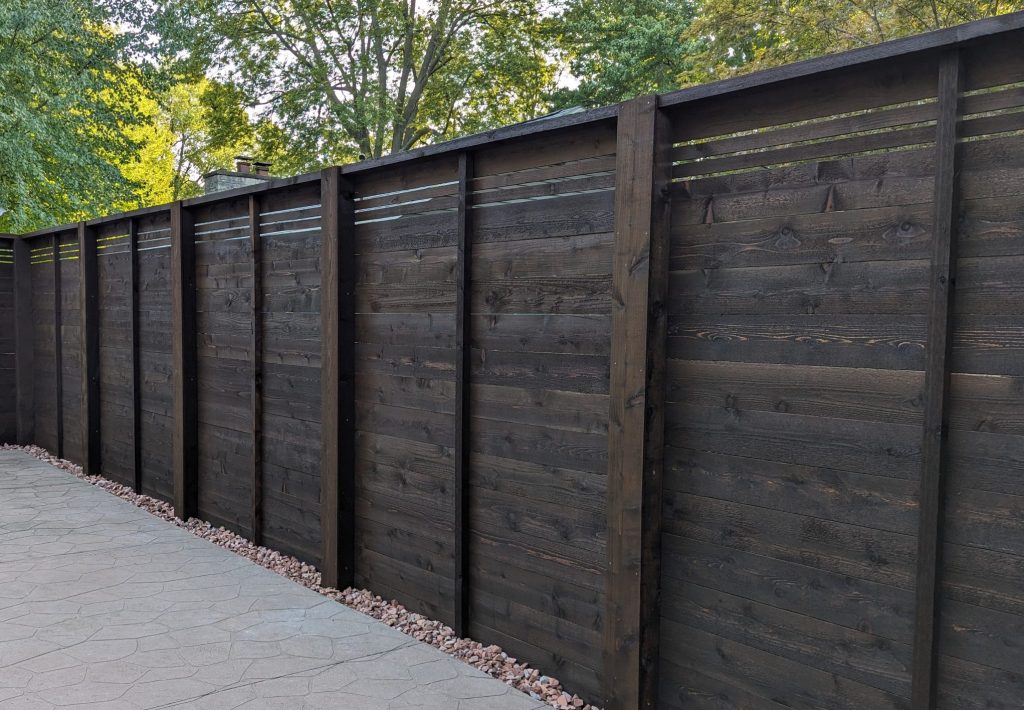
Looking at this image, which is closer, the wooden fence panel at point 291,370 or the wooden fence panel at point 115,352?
the wooden fence panel at point 291,370

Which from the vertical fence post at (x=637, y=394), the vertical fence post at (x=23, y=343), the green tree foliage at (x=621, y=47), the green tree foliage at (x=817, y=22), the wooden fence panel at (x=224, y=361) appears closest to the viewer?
the vertical fence post at (x=637, y=394)

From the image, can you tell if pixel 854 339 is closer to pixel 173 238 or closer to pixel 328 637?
pixel 328 637

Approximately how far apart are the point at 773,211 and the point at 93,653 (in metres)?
3.38

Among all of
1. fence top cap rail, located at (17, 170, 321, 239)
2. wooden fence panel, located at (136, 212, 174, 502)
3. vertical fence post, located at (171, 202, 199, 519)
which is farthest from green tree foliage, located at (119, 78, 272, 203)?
vertical fence post, located at (171, 202, 199, 519)

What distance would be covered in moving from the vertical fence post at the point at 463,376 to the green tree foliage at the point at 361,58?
1509 cm

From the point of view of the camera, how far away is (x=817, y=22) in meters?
12.2

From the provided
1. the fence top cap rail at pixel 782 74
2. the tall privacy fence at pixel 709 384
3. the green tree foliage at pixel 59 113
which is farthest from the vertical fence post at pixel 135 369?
the green tree foliage at pixel 59 113

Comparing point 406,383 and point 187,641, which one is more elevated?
point 406,383

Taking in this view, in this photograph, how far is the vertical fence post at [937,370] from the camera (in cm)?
211

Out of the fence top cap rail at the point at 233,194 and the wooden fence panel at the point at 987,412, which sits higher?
the fence top cap rail at the point at 233,194

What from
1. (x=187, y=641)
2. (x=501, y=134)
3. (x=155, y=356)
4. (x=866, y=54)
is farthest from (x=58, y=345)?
(x=866, y=54)

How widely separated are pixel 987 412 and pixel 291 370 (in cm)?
388

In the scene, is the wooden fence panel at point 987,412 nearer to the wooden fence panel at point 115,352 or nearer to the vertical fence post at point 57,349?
the wooden fence panel at point 115,352

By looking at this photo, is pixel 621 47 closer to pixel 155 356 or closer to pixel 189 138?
pixel 155 356
